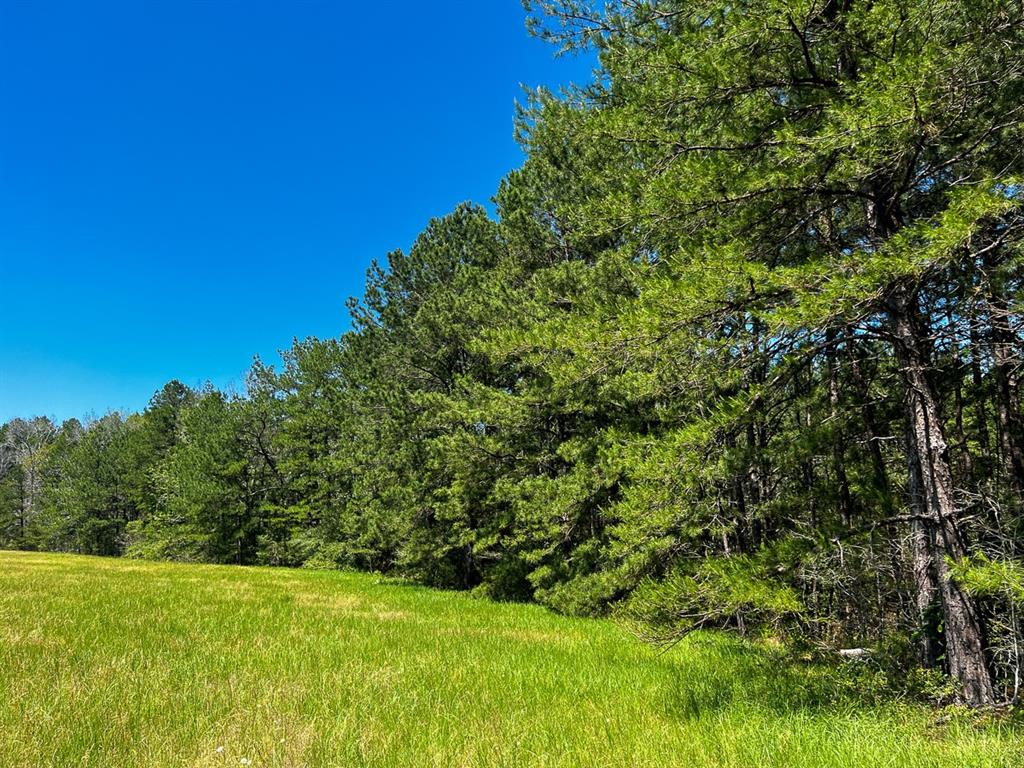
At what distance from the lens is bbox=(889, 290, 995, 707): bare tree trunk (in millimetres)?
3658

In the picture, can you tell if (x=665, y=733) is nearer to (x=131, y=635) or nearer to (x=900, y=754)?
(x=900, y=754)

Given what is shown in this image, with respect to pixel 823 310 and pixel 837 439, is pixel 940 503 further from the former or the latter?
pixel 823 310

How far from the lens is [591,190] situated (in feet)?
37.3

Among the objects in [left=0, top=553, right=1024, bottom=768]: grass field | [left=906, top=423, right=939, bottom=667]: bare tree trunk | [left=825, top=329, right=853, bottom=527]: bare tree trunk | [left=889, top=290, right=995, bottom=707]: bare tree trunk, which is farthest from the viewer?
[left=825, top=329, right=853, bottom=527]: bare tree trunk

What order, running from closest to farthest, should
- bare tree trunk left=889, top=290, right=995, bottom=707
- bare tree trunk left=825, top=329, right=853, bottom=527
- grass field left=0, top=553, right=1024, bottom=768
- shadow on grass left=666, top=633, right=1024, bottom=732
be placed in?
grass field left=0, top=553, right=1024, bottom=768 < bare tree trunk left=889, top=290, right=995, bottom=707 < shadow on grass left=666, top=633, right=1024, bottom=732 < bare tree trunk left=825, top=329, right=853, bottom=527

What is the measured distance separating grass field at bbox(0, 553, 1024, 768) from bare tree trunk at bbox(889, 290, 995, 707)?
43cm

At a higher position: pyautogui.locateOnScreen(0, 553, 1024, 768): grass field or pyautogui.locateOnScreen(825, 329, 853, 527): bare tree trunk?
pyautogui.locateOnScreen(825, 329, 853, 527): bare tree trunk

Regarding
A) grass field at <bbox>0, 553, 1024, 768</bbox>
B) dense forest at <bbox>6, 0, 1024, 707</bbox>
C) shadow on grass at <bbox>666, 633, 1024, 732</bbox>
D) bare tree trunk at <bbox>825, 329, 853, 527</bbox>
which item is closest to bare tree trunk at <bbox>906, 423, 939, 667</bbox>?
dense forest at <bbox>6, 0, 1024, 707</bbox>

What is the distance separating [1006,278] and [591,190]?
26.1 feet

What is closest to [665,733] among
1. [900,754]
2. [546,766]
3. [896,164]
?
[546,766]

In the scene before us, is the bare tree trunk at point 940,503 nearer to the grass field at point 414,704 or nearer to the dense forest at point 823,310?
the dense forest at point 823,310

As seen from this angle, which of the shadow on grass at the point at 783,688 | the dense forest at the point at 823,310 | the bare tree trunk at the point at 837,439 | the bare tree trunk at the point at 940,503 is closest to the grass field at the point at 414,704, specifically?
the shadow on grass at the point at 783,688

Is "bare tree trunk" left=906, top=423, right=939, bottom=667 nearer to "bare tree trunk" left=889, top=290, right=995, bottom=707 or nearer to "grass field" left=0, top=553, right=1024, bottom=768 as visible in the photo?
"bare tree trunk" left=889, top=290, right=995, bottom=707

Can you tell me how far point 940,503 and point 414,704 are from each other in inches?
176
